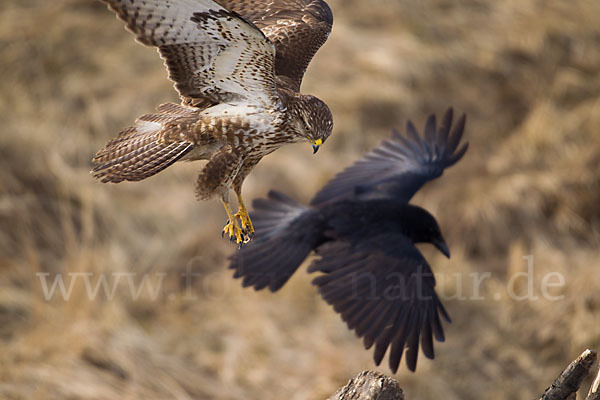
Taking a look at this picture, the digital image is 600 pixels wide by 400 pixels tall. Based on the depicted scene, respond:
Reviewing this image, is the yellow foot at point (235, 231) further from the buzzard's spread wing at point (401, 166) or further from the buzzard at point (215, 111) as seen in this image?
the buzzard's spread wing at point (401, 166)

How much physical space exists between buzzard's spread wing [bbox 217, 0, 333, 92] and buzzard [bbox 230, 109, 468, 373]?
1.16 m

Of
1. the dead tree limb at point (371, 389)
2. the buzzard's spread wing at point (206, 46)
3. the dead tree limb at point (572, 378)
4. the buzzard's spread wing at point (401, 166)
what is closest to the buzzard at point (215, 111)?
the buzzard's spread wing at point (206, 46)

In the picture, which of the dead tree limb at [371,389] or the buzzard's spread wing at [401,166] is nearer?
the dead tree limb at [371,389]

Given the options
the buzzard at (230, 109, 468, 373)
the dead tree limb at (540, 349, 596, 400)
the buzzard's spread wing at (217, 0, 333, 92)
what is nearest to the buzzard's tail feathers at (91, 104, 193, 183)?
the buzzard's spread wing at (217, 0, 333, 92)

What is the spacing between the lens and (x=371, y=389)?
3365mm

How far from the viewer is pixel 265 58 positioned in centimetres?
341

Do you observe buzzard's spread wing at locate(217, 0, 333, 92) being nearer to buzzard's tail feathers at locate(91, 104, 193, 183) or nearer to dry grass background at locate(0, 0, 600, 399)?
buzzard's tail feathers at locate(91, 104, 193, 183)

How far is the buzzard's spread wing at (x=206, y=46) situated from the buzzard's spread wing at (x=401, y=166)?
203 cm

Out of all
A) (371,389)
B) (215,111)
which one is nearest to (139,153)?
(215,111)

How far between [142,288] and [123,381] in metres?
1.41

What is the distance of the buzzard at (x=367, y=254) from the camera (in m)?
4.59

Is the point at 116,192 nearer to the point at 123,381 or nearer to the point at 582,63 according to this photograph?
the point at 123,381

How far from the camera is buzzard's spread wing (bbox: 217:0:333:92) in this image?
421cm

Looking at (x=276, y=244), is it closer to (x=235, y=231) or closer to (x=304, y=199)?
(x=235, y=231)
